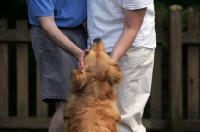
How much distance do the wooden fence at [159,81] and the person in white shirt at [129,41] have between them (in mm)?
2351

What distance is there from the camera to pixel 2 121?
23.9ft

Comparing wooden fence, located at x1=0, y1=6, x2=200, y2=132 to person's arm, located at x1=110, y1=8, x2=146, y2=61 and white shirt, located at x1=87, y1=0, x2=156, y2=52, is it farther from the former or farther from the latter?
person's arm, located at x1=110, y1=8, x2=146, y2=61

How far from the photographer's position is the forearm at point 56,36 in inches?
177

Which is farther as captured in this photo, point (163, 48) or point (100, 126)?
point (163, 48)

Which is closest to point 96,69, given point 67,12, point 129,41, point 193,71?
point 129,41

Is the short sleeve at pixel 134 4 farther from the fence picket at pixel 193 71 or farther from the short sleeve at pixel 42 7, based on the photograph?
the fence picket at pixel 193 71

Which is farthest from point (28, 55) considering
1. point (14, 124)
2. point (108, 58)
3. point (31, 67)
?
point (108, 58)

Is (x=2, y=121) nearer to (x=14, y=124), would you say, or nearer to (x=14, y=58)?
(x=14, y=124)

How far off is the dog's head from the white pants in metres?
0.43

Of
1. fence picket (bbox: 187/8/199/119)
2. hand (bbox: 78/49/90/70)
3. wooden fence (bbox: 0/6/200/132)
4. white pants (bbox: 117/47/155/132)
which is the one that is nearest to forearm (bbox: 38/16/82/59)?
hand (bbox: 78/49/90/70)

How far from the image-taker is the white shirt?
4.56 meters

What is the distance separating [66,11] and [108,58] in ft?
2.35

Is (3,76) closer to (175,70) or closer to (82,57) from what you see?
(175,70)

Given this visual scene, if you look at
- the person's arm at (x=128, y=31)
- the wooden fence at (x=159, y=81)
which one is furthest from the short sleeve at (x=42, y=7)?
the wooden fence at (x=159, y=81)
